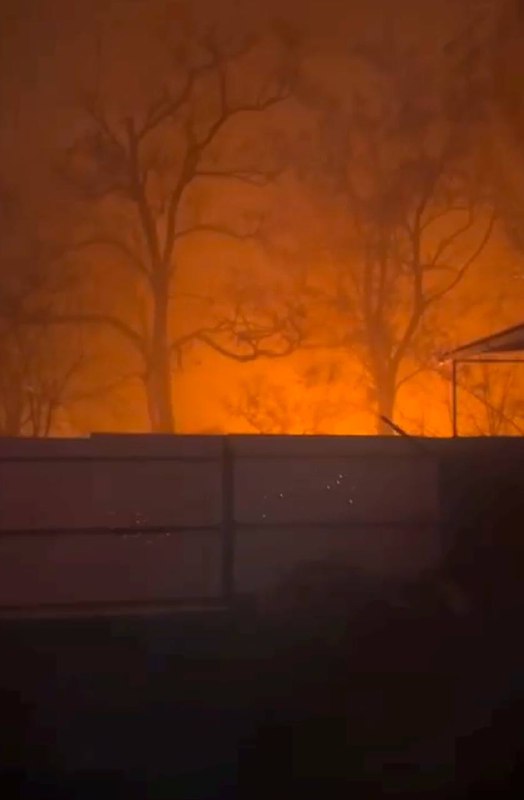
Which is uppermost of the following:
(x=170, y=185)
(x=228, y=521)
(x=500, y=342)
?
(x=170, y=185)

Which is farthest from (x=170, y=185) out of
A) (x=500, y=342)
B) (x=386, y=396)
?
(x=500, y=342)

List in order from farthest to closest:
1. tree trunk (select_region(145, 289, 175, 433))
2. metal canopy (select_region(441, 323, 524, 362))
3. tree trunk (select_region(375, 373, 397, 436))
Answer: tree trunk (select_region(375, 373, 397, 436))
tree trunk (select_region(145, 289, 175, 433))
metal canopy (select_region(441, 323, 524, 362))

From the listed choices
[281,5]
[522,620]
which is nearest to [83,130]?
[281,5]

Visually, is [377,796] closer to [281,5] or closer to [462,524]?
[462,524]

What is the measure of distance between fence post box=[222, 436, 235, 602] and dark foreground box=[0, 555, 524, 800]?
0.89ft

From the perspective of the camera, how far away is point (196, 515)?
7.81 metres

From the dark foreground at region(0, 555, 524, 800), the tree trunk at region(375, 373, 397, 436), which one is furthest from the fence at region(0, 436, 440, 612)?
the tree trunk at region(375, 373, 397, 436)

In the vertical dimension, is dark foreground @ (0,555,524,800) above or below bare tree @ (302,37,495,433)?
below

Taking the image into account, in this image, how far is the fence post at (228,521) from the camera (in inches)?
306

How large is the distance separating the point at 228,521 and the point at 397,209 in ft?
30.4

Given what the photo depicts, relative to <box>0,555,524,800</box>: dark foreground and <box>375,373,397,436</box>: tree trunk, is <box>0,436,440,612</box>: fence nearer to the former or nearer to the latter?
<box>0,555,524,800</box>: dark foreground

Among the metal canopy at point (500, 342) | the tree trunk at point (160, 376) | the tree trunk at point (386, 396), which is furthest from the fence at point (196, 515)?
the tree trunk at point (386, 396)

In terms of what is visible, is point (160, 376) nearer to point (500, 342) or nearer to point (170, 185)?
point (170, 185)

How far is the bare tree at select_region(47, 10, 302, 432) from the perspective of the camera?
15656mm
